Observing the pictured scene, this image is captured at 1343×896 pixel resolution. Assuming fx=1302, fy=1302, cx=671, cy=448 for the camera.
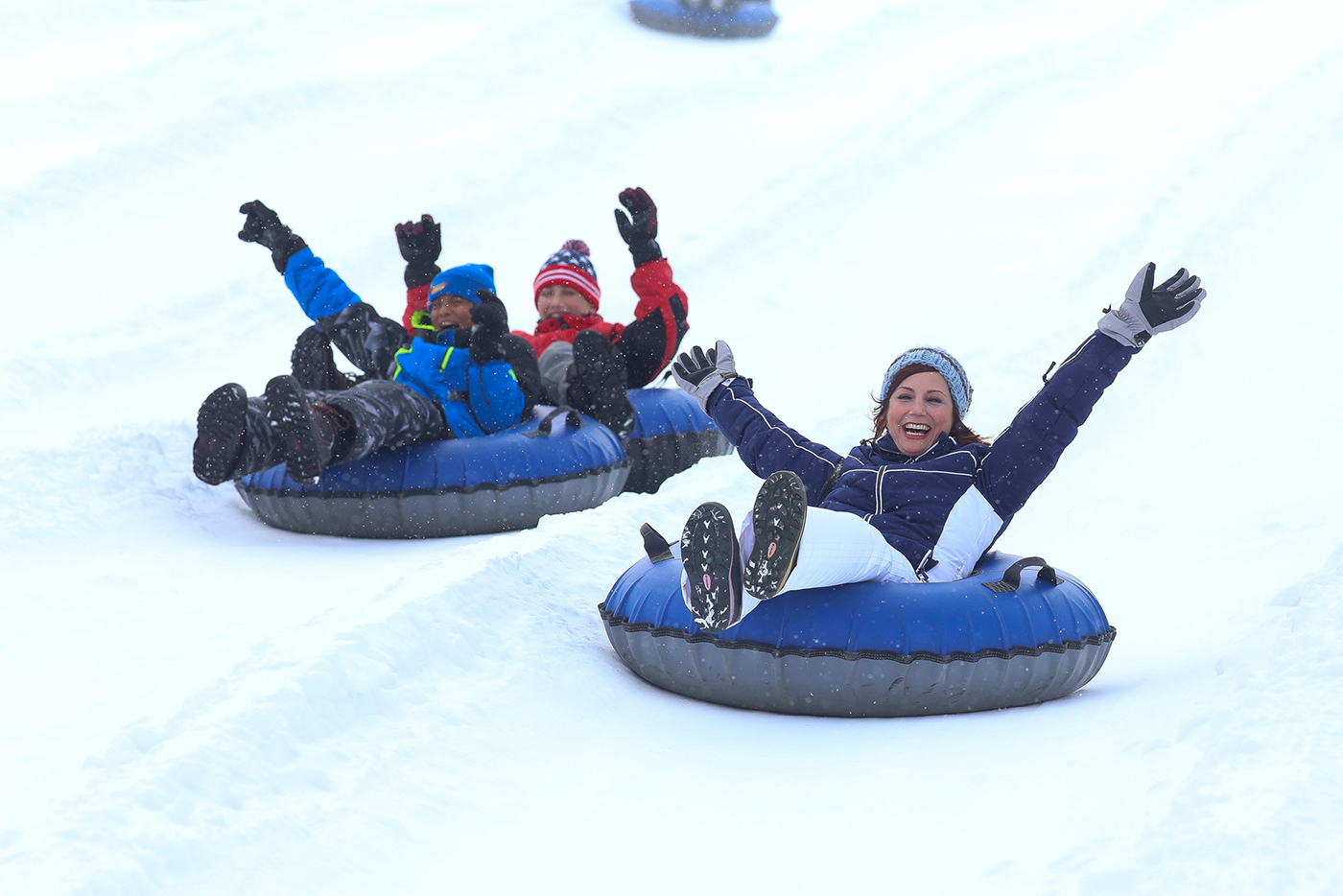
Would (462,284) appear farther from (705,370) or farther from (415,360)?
(705,370)

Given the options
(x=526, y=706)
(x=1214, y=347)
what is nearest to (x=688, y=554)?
(x=526, y=706)

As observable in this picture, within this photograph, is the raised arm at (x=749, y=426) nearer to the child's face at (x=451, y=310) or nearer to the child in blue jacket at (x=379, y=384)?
the child in blue jacket at (x=379, y=384)

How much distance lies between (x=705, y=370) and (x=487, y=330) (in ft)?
4.62

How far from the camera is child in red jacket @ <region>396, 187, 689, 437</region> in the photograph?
5.13m

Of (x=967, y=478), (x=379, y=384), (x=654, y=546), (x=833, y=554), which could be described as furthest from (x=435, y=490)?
(x=833, y=554)

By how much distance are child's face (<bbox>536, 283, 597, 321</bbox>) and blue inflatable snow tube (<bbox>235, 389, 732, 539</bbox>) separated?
40.1 inches

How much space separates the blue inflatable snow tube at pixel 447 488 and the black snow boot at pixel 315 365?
47cm

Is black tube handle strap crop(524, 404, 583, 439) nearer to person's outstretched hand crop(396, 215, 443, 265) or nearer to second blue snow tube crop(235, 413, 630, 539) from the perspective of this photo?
second blue snow tube crop(235, 413, 630, 539)

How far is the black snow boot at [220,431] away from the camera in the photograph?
3838mm

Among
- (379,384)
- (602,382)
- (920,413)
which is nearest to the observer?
(920,413)

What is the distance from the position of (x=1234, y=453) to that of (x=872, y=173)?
6498mm

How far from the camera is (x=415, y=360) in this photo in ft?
15.7

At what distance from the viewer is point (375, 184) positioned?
10.2 metres

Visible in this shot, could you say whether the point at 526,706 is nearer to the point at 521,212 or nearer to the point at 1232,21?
the point at 521,212
